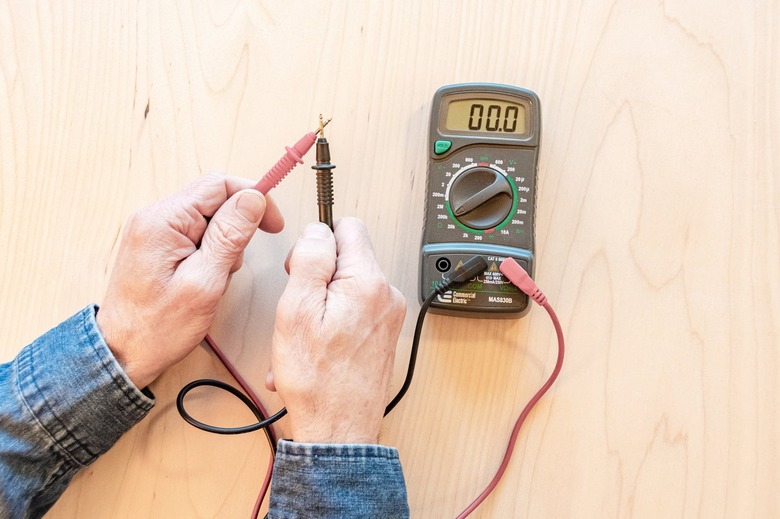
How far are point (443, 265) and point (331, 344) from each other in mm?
169

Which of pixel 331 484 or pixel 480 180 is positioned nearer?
pixel 331 484

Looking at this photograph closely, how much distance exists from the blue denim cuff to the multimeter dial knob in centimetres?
40

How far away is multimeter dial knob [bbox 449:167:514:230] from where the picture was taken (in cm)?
73

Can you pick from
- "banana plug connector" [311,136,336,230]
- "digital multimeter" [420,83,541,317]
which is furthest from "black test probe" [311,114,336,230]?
"digital multimeter" [420,83,541,317]

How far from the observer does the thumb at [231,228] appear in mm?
665

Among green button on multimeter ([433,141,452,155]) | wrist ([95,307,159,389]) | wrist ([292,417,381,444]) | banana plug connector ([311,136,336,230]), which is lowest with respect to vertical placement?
wrist ([292,417,381,444])

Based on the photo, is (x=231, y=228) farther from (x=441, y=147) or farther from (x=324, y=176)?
(x=441, y=147)

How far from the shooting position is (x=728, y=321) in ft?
2.49

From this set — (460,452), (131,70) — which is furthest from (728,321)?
(131,70)

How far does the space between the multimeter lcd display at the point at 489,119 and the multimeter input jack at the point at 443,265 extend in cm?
15

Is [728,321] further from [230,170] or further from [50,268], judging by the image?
[50,268]

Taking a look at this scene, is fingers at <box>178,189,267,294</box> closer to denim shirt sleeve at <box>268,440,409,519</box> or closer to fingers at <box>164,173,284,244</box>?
fingers at <box>164,173,284,244</box>

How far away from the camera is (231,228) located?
2.19 feet

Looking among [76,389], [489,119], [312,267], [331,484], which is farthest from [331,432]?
[489,119]
